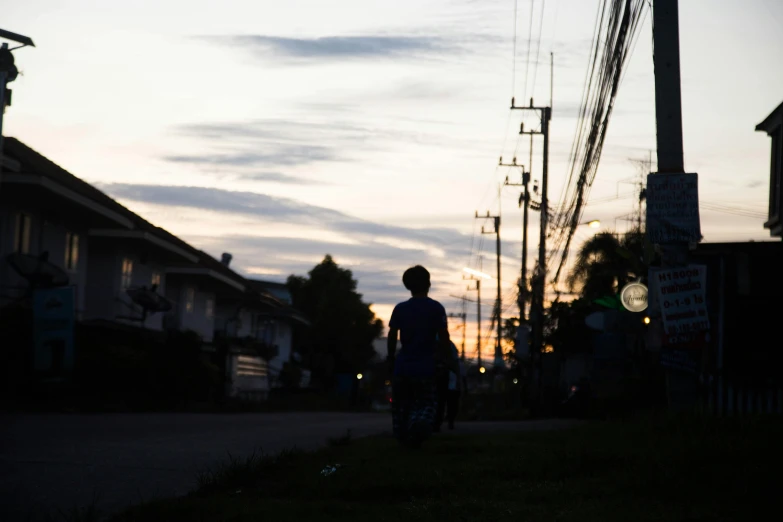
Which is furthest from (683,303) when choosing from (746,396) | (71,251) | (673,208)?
(71,251)

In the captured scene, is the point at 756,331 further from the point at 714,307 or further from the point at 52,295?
the point at 52,295

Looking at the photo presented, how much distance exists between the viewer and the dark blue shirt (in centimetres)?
1048

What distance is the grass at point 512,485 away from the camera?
5.67m

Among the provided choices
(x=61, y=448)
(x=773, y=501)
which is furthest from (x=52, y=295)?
(x=773, y=501)

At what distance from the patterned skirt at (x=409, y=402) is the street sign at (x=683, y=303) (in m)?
2.53

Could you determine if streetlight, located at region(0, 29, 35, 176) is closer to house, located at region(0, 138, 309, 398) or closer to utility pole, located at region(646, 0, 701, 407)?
house, located at region(0, 138, 309, 398)

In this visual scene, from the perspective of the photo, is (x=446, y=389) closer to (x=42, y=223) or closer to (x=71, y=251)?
(x=42, y=223)

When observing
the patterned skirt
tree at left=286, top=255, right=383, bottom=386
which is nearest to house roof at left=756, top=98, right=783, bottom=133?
the patterned skirt

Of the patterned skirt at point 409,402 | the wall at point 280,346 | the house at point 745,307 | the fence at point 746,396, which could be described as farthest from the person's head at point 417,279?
the wall at point 280,346

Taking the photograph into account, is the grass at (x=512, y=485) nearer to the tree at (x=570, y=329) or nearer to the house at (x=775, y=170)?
the house at (x=775, y=170)

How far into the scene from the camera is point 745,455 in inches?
288

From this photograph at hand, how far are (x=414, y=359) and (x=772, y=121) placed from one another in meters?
18.1

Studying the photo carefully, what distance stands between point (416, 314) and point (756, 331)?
14685 millimetres

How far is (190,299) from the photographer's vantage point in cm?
4331
